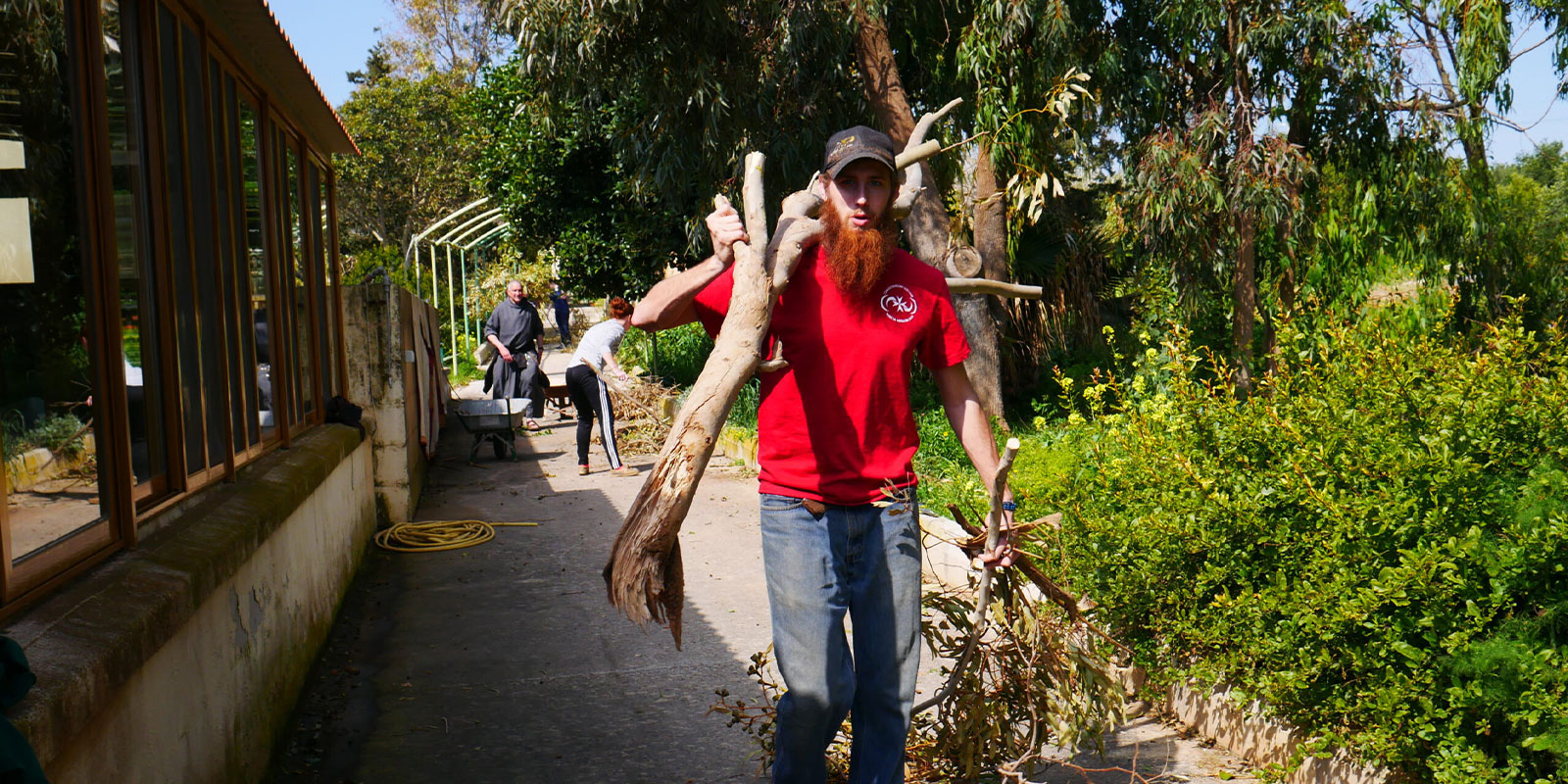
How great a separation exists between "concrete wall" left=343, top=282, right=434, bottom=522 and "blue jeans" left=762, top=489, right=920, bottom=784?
6477 millimetres

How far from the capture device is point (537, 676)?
5.86m

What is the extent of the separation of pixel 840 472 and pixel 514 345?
12.4 meters

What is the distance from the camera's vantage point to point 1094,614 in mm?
5156

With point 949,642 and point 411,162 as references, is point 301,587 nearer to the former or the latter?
point 949,642

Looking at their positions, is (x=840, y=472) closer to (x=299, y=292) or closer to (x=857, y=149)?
(x=857, y=149)

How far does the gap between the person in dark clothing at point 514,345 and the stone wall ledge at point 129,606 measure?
9.91 m

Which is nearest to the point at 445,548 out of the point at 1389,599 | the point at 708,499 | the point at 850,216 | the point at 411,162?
the point at 708,499

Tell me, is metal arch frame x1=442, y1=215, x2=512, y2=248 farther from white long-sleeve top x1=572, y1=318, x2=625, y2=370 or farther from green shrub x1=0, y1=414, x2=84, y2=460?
→ green shrub x1=0, y1=414, x2=84, y2=460

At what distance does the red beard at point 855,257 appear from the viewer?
344 cm

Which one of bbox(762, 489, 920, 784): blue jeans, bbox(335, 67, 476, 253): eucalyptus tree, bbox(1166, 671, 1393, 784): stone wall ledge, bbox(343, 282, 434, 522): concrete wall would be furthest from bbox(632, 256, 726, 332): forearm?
bbox(335, 67, 476, 253): eucalyptus tree

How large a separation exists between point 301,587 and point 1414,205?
9941mm

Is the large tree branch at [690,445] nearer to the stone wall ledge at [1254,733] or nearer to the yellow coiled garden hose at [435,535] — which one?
the stone wall ledge at [1254,733]

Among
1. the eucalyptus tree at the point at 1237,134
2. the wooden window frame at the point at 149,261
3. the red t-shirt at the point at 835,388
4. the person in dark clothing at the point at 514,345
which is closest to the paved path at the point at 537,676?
the wooden window frame at the point at 149,261

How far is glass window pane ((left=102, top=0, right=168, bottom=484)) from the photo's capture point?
393 cm
